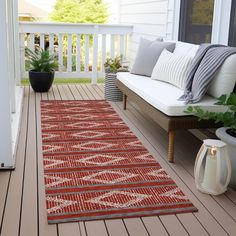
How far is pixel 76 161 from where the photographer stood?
10.7ft

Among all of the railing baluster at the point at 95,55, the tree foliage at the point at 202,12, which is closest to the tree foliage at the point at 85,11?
the railing baluster at the point at 95,55

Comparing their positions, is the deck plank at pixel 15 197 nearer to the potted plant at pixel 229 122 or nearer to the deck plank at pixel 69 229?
the deck plank at pixel 69 229

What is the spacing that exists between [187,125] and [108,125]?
1.28 metres

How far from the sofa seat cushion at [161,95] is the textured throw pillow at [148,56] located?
92 mm

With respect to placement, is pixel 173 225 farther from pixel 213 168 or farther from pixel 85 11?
pixel 85 11

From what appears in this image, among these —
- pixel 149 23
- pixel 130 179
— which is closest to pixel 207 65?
pixel 130 179

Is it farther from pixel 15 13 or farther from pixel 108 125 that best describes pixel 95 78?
pixel 108 125

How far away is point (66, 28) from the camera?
6.54m

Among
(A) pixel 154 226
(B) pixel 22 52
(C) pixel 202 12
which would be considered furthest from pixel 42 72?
(A) pixel 154 226

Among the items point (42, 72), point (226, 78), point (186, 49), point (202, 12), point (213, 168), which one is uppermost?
point (202, 12)

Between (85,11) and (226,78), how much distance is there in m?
7.41

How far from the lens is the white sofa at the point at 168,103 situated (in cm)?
323

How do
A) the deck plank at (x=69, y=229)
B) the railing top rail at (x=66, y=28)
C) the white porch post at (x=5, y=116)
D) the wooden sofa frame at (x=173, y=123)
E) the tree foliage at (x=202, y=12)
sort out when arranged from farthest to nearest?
the railing top rail at (x=66, y=28), the tree foliage at (x=202, y=12), the wooden sofa frame at (x=173, y=123), the white porch post at (x=5, y=116), the deck plank at (x=69, y=229)

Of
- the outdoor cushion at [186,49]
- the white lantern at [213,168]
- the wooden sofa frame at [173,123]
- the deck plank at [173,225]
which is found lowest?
the deck plank at [173,225]
